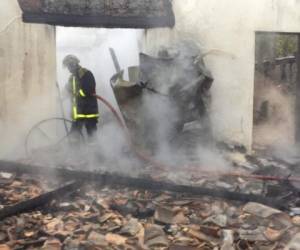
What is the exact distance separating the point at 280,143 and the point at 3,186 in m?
6.69

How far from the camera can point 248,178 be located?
8.25 m

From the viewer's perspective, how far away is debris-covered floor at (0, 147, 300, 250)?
5.83m

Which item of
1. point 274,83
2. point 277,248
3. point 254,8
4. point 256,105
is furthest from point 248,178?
point 274,83

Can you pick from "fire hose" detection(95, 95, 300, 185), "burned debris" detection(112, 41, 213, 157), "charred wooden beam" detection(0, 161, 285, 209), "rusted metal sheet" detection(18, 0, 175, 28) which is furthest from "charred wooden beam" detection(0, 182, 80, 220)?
"rusted metal sheet" detection(18, 0, 175, 28)

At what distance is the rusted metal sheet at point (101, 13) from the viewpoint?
9.66 m

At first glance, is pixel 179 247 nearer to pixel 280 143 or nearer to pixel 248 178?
pixel 248 178

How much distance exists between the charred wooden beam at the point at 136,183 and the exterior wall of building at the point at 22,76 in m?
1.60

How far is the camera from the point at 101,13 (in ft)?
32.0

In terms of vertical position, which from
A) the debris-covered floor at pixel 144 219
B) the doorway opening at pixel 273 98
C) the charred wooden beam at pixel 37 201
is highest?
the doorway opening at pixel 273 98

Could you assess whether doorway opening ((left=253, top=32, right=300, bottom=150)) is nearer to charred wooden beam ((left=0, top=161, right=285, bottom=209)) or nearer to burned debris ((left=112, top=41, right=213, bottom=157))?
burned debris ((left=112, top=41, right=213, bottom=157))

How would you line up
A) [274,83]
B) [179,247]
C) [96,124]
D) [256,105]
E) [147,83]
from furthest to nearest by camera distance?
[274,83] → [256,105] → [96,124] → [147,83] → [179,247]

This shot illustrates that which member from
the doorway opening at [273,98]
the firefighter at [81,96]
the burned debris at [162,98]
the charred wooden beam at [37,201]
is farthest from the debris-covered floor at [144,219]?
the doorway opening at [273,98]

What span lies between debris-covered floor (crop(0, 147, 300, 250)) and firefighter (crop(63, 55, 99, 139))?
170 cm

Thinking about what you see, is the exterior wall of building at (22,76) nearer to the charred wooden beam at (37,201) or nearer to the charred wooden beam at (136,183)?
the charred wooden beam at (136,183)
